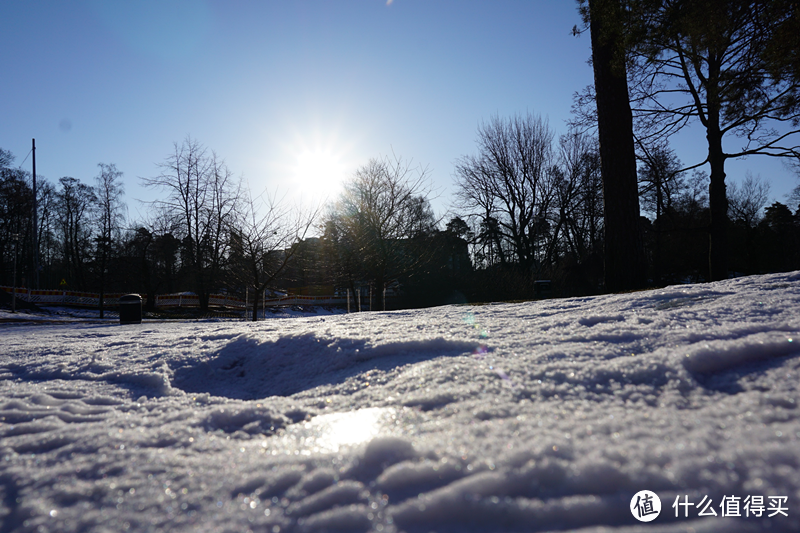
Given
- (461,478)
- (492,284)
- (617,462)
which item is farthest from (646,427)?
(492,284)

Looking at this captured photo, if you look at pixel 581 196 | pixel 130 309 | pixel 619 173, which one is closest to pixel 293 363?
pixel 619 173

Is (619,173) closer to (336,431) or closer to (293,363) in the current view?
(293,363)

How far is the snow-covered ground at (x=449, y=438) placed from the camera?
80 cm

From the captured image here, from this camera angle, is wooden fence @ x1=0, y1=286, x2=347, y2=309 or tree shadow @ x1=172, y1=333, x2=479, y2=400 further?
wooden fence @ x1=0, y1=286, x2=347, y2=309

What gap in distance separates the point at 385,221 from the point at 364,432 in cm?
1280

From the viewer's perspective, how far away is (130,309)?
1073 cm

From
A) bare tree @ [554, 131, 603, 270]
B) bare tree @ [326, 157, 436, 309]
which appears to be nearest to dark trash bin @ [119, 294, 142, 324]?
bare tree @ [326, 157, 436, 309]

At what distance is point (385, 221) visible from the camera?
1381 centimetres

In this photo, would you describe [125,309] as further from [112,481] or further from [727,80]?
[727,80]

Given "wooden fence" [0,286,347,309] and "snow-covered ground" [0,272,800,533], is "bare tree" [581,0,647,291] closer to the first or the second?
"snow-covered ground" [0,272,800,533]

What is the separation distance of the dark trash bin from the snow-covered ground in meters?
10.0

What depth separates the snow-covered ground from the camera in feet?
2.64

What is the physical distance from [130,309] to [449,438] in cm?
1222

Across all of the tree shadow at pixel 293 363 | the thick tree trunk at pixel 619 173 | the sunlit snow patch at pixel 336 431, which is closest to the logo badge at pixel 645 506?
the sunlit snow patch at pixel 336 431
